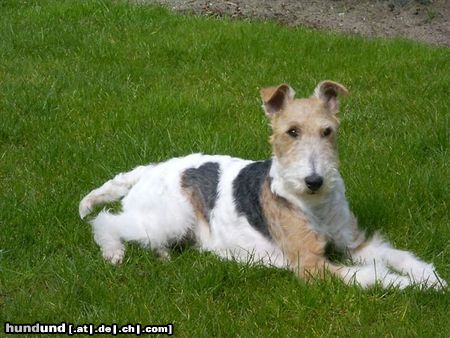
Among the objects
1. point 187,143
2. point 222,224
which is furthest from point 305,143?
point 187,143

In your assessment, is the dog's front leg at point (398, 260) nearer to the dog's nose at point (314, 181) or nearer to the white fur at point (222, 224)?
the white fur at point (222, 224)

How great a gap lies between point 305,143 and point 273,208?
54 cm

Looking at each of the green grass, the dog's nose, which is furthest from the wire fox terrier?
the green grass

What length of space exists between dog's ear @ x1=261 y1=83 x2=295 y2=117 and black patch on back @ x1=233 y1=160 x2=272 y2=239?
35 centimetres

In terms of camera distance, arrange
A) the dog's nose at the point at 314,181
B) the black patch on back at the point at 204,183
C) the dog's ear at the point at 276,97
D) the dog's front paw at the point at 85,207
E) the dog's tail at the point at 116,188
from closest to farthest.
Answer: the dog's nose at the point at 314,181, the dog's ear at the point at 276,97, the black patch on back at the point at 204,183, the dog's front paw at the point at 85,207, the dog's tail at the point at 116,188

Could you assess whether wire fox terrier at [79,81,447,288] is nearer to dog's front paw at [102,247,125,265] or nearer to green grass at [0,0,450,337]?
dog's front paw at [102,247,125,265]

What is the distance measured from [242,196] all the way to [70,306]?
131 centimetres

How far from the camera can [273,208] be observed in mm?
4594

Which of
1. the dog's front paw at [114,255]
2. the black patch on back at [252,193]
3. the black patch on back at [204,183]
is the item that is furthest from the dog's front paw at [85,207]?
the black patch on back at [252,193]

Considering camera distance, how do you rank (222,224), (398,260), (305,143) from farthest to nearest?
1. (222,224)
2. (398,260)
3. (305,143)

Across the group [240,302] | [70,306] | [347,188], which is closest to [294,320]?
[240,302]

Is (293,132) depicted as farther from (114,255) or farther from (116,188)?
Result: (116,188)

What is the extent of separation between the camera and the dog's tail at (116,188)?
214 inches

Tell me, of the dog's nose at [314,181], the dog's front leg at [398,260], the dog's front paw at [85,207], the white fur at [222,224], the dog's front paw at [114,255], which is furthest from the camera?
the dog's front paw at [85,207]
